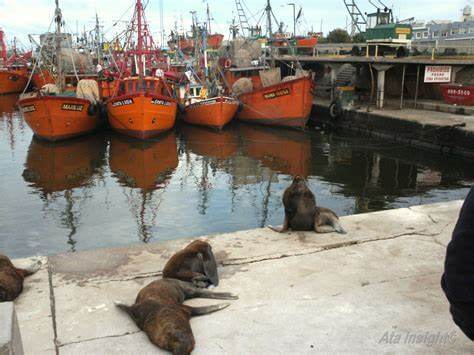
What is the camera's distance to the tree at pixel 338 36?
51.4 metres

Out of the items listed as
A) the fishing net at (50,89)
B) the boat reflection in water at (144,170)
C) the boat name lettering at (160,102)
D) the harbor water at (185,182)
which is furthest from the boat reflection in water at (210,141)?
the fishing net at (50,89)

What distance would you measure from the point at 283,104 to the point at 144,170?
911 cm

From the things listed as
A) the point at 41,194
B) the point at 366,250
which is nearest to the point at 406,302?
the point at 366,250

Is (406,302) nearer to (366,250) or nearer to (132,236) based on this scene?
(366,250)

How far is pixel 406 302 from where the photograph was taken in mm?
3953

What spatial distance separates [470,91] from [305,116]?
6.61m

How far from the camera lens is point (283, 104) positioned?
21.9 metres

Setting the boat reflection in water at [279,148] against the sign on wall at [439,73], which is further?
the sign on wall at [439,73]

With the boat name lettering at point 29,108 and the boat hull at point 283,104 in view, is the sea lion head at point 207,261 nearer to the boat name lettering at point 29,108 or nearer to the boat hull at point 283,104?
the boat name lettering at point 29,108

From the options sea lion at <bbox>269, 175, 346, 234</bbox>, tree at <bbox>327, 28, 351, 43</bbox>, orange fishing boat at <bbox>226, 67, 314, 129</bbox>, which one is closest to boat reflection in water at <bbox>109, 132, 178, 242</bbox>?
sea lion at <bbox>269, 175, 346, 234</bbox>

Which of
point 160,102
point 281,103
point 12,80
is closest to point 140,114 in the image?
point 160,102

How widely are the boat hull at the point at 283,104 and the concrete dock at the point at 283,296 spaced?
15950 mm

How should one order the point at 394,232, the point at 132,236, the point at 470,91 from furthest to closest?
the point at 470,91, the point at 132,236, the point at 394,232

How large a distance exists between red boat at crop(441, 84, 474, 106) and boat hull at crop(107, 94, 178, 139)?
36.5ft
